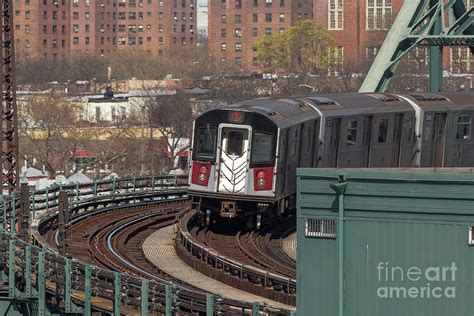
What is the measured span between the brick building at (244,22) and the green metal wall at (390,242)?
15063cm

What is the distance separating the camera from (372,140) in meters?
38.7

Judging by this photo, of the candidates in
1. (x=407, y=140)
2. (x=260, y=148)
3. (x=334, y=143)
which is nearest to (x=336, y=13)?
(x=407, y=140)

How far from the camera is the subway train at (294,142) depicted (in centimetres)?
3612

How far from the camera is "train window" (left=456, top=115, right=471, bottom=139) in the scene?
40.6 meters

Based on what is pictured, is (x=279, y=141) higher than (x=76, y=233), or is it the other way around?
(x=279, y=141)

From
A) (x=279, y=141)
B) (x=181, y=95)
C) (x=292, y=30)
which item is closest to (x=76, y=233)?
(x=279, y=141)

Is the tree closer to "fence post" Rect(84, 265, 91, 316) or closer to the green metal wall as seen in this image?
"fence post" Rect(84, 265, 91, 316)

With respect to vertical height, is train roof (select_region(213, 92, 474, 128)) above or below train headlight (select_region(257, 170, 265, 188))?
above

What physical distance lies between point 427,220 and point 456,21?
28.0m

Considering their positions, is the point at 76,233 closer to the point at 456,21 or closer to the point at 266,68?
the point at 456,21

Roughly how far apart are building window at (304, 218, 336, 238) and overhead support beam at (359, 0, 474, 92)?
87.1 feet

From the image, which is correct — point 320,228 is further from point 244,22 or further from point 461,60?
point 244,22

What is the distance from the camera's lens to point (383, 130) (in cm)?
3888

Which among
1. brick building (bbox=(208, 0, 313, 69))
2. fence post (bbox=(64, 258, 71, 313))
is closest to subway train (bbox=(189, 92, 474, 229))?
fence post (bbox=(64, 258, 71, 313))
